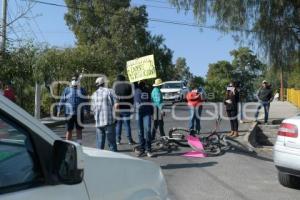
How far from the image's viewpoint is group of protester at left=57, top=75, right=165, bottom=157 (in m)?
10.2

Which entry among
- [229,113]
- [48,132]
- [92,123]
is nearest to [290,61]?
[229,113]

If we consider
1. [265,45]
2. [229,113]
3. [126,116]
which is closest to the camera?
[126,116]

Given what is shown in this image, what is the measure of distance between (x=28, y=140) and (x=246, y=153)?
10066mm

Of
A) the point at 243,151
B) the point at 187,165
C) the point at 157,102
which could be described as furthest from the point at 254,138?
the point at 187,165

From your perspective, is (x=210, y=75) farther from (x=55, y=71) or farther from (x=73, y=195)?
(x=73, y=195)

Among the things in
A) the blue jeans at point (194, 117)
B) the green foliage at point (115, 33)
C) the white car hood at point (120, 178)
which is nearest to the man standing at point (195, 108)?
the blue jeans at point (194, 117)

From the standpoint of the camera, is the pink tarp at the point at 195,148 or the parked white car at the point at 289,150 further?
the pink tarp at the point at 195,148

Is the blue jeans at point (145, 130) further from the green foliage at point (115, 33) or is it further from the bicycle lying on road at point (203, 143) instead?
the green foliage at point (115, 33)

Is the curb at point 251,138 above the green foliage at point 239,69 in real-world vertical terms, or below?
below

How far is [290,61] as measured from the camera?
766 inches

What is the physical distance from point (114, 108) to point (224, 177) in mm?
2660

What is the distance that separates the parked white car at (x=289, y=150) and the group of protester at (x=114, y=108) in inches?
133

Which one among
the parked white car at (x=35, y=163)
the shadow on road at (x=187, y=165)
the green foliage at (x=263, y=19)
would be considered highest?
the green foliage at (x=263, y=19)

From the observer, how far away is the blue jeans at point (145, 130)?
11.1 metres
